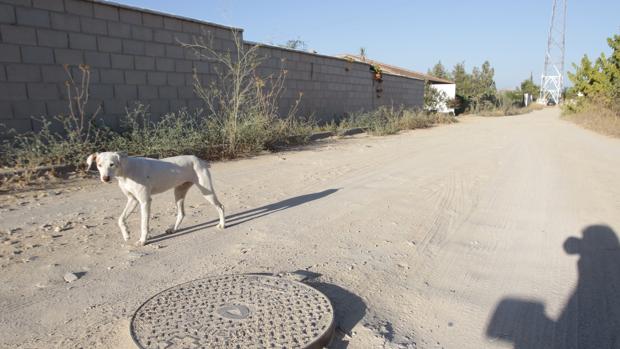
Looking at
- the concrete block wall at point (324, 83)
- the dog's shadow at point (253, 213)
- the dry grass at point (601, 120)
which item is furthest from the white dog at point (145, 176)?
the dry grass at point (601, 120)

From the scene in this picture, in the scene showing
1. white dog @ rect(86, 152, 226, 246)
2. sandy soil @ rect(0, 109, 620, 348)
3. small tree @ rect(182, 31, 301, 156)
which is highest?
small tree @ rect(182, 31, 301, 156)

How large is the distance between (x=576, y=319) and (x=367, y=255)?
1353mm

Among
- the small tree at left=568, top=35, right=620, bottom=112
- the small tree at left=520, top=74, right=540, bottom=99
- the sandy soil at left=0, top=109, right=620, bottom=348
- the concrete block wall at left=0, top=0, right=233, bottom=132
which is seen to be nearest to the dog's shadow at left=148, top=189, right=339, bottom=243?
the sandy soil at left=0, top=109, right=620, bottom=348

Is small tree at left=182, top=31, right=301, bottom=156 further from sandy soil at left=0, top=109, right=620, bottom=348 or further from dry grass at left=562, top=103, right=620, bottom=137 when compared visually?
dry grass at left=562, top=103, right=620, bottom=137

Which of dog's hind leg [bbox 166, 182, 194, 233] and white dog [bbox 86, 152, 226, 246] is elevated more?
white dog [bbox 86, 152, 226, 246]

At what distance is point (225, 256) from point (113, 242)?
99 cm

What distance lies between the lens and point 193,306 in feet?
A: 7.06

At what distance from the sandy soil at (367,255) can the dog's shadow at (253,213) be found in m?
0.03

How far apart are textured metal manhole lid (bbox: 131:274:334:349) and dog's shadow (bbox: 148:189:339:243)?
1.08 meters

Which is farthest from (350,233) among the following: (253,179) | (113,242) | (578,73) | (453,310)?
(578,73)

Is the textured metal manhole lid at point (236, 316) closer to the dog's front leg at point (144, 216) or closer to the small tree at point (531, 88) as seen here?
the dog's front leg at point (144, 216)

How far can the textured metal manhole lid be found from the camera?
6.08 feet

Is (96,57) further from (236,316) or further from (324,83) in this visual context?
(324,83)

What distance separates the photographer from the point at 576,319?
2.20 meters
